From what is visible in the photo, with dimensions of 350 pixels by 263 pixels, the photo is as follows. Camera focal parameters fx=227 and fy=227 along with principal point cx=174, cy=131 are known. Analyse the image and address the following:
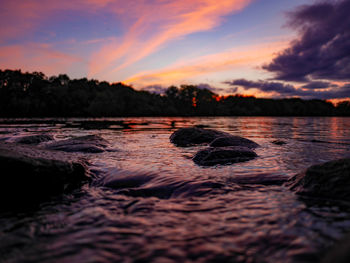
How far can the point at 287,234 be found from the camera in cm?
252

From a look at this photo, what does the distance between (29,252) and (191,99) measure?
134148mm

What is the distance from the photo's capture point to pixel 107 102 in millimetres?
88188

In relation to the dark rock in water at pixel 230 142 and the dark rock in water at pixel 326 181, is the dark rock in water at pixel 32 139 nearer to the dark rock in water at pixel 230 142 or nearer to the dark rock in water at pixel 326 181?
the dark rock in water at pixel 230 142

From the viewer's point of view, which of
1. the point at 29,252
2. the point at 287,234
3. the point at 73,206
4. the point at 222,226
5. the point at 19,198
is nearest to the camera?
the point at 29,252

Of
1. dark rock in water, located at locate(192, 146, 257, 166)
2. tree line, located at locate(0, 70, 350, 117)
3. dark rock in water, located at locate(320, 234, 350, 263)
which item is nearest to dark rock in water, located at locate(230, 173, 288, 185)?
dark rock in water, located at locate(192, 146, 257, 166)

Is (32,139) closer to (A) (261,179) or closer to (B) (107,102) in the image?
(A) (261,179)

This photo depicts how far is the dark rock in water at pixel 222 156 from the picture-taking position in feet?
21.4

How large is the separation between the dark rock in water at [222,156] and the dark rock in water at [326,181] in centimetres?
245

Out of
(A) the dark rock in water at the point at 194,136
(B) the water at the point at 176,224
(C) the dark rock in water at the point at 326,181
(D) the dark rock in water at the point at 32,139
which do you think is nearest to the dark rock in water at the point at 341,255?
(B) the water at the point at 176,224

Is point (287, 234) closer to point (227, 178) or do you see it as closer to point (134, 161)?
point (227, 178)

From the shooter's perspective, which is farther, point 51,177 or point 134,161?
point 134,161

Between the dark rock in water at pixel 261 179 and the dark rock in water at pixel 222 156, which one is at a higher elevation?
the dark rock in water at pixel 222 156

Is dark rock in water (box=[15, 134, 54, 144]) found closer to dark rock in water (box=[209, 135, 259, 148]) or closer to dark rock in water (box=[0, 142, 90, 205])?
dark rock in water (box=[0, 142, 90, 205])

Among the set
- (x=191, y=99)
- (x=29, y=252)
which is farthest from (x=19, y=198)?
(x=191, y=99)
